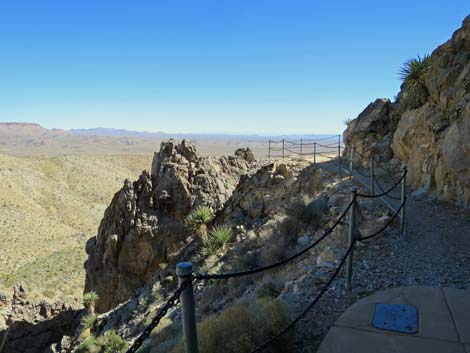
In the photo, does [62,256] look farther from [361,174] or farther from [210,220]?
[361,174]

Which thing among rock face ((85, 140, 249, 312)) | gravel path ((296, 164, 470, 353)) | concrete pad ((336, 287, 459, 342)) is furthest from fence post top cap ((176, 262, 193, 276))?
rock face ((85, 140, 249, 312))

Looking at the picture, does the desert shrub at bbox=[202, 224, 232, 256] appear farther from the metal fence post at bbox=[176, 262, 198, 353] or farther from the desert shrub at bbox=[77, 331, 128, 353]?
the metal fence post at bbox=[176, 262, 198, 353]

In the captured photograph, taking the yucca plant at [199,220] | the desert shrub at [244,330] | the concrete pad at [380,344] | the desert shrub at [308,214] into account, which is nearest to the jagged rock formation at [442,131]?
the desert shrub at [308,214]

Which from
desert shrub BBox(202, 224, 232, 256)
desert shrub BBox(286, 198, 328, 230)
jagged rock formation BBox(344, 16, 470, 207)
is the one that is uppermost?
jagged rock formation BBox(344, 16, 470, 207)

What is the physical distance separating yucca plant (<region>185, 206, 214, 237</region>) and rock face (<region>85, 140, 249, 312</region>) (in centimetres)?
115

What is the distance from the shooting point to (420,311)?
4.25 meters

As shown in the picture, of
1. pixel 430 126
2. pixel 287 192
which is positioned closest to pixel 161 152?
pixel 287 192

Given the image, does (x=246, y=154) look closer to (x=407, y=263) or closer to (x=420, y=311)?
(x=407, y=263)

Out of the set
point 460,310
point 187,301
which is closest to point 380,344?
point 460,310

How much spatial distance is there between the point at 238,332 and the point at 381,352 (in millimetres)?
1544

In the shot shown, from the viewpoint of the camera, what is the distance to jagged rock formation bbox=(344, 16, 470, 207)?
995 centimetres

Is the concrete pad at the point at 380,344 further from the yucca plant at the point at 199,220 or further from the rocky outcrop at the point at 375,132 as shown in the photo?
the yucca plant at the point at 199,220

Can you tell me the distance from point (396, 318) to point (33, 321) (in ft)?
101

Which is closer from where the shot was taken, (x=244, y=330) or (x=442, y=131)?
(x=244, y=330)
